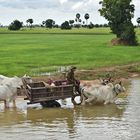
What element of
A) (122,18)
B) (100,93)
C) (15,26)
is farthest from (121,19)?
(15,26)

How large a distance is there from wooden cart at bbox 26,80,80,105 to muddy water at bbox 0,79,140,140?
507 mm

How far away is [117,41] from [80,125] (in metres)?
50.5

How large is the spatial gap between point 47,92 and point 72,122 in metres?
3.87

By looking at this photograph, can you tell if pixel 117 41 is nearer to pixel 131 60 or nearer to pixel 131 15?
pixel 131 15

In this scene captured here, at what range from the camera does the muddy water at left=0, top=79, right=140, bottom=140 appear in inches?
704

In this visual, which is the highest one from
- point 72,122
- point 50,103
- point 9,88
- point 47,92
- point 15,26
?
point 15,26

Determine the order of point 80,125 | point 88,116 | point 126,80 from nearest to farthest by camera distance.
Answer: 1. point 80,125
2. point 88,116
3. point 126,80

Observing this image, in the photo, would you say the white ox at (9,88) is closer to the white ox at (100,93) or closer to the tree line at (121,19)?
the white ox at (100,93)

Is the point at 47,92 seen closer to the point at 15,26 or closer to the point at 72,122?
the point at 72,122

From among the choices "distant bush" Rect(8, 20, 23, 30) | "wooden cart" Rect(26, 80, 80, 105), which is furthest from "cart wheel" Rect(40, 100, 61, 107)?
"distant bush" Rect(8, 20, 23, 30)

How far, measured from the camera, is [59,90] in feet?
80.0

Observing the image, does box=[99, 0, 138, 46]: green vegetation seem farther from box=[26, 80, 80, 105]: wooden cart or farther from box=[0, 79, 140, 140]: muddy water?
box=[26, 80, 80, 105]: wooden cart

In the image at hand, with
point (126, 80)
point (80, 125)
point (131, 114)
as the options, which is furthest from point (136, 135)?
point (126, 80)

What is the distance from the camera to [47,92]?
78.9 ft
